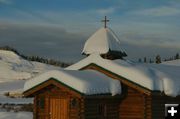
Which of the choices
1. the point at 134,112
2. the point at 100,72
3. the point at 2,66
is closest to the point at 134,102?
the point at 134,112

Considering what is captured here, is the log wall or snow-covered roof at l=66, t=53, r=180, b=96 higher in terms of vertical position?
snow-covered roof at l=66, t=53, r=180, b=96

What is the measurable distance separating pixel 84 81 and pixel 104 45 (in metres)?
5.00

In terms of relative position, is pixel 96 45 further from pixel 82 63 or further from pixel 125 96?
pixel 125 96

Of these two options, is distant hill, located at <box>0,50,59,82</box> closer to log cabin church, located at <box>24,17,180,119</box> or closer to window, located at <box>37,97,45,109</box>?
window, located at <box>37,97,45,109</box>

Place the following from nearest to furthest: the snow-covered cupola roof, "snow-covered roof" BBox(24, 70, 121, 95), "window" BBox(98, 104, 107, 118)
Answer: "snow-covered roof" BBox(24, 70, 121, 95) → "window" BBox(98, 104, 107, 118) → the snow-covered cupola roof

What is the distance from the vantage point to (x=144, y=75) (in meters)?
22.9

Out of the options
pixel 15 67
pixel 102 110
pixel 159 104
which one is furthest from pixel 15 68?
pixel 159 104

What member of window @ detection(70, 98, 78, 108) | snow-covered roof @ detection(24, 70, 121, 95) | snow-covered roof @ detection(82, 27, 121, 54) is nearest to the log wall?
snow-covered roof @ detection(24, 70, 121, 95)

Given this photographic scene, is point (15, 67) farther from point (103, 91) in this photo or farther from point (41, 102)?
point (103, 91)

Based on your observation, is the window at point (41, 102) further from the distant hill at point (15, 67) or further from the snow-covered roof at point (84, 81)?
the distant hill at point (15, 67)

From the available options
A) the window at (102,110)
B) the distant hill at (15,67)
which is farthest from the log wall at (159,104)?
the distant hill at (15,67)

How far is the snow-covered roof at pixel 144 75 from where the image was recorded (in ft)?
74.6

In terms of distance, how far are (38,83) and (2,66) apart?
348 feet

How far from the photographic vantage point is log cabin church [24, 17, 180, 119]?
2197 cm
